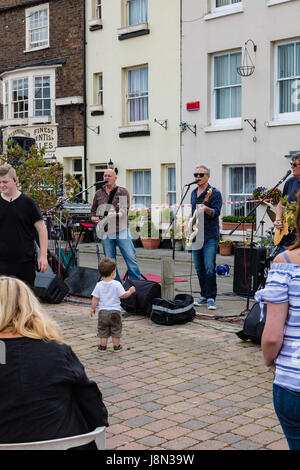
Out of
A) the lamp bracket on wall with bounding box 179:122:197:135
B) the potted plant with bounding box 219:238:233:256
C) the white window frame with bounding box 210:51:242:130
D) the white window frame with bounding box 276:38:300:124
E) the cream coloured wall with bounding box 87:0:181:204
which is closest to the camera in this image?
the white window frame with bounding box 276:38:300:124

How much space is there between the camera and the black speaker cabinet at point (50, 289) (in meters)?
10.1

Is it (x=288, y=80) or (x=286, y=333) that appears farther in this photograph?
(x=288, y=80)

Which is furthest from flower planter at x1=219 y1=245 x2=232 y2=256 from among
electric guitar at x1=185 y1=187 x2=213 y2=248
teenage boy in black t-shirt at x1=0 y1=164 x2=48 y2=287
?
teenage boy in black t-shirt at x1=0 y1=164 x2=48 y2=287

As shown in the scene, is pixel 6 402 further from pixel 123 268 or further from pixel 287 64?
pixel 287 64

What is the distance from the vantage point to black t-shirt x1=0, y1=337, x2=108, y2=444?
2.79 metres

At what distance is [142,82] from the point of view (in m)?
21.8

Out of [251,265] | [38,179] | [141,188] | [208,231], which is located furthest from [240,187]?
[208,231]

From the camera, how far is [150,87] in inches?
835

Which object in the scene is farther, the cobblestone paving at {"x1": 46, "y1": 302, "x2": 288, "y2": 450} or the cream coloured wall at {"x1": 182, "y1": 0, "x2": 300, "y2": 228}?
the cream coloured wall at {"x1": 182, "y1": 0, "x2": 300, "y2": 228}

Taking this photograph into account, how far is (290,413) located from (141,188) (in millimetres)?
19673

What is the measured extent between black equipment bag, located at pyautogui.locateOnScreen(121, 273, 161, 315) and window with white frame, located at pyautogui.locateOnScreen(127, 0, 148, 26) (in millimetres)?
14594

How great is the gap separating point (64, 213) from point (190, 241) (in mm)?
2910

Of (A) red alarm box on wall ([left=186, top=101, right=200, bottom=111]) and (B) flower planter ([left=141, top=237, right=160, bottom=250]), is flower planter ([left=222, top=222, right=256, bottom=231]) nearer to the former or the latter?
(B) flower planter ([left=141, top=237, right=160, bottom=250])

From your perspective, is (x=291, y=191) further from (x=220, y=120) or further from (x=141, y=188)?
(x=141, y=188)
